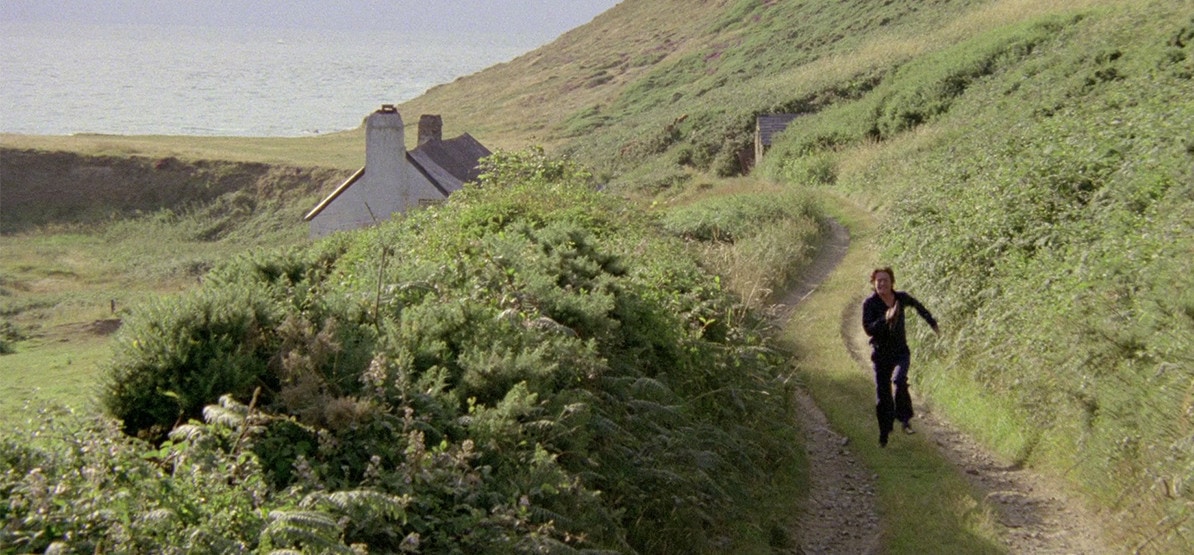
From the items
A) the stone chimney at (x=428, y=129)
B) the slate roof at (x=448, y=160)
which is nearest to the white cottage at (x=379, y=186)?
the slate roof at (x=448, y=160)

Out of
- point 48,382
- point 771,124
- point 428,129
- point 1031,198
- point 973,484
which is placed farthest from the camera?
point 771,124

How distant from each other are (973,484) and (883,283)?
2.13 meters

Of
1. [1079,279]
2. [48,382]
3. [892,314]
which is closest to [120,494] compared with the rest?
[892,314]

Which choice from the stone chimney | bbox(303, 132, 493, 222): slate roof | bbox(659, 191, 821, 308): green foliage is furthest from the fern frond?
the stone chimney

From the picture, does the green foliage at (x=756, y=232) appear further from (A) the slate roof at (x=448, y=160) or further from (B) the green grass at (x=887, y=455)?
(A) the slate roof at (x=448, y=160)

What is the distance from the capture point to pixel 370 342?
7055mm

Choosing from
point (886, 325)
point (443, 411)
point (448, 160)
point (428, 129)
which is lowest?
point (448, 160)

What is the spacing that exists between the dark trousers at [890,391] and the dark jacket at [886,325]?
8cm

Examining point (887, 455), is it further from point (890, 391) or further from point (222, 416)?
point (222, 416)

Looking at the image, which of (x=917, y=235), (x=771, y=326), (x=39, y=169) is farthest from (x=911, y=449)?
(x=39, y=169)

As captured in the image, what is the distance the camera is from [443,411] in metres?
6.39

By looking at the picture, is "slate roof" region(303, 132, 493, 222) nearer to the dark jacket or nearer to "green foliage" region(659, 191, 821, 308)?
"green foliage" region(659, 191, 821, 308)

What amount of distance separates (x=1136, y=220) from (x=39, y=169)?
62.5 m

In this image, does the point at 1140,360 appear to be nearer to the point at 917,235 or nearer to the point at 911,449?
Result: the point at 911,449
